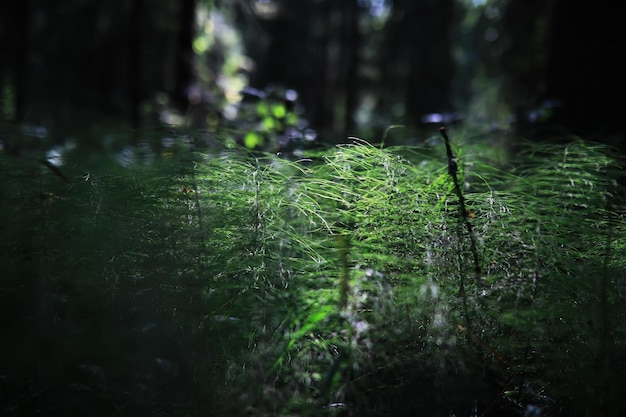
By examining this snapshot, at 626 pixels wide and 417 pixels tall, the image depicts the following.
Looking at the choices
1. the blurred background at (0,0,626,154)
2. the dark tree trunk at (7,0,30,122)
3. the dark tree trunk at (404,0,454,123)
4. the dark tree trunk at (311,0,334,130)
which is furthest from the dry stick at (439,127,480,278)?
the dark tree trunk at (311,0,334,130)

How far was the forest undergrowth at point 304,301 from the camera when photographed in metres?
1.54

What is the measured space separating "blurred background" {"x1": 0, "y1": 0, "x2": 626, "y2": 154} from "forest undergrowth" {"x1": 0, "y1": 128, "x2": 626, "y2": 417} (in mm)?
841

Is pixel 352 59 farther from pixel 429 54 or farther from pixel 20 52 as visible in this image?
pixel 20 52

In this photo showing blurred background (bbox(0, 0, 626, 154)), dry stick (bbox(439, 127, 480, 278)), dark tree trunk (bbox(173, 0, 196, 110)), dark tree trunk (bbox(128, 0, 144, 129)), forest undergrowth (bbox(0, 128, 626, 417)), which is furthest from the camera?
dark tree trunk (bbox(173, 0, 196, 110))

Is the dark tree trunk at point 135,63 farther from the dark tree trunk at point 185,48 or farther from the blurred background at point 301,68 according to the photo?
the dark tree trunk at point 185,48

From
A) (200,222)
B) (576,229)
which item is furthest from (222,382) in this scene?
(576,229)

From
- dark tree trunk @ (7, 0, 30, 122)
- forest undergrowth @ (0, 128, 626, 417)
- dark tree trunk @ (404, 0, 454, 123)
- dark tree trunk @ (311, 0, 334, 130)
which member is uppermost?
dark tree trunk @ (311, 0, 334, 130)

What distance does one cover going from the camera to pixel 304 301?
1.60 m

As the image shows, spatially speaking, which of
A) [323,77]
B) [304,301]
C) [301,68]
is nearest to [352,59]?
[323,77]

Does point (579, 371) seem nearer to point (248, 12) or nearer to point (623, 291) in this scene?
Answer: point (623, 291)

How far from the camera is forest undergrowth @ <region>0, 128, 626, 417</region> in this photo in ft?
5.06

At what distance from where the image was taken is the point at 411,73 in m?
13.1

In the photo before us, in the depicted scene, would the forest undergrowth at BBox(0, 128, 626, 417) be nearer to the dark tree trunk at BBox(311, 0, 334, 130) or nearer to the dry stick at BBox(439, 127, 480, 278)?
the dry stick at BBox(439, 127, 480, 278)

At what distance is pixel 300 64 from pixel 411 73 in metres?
7.37
